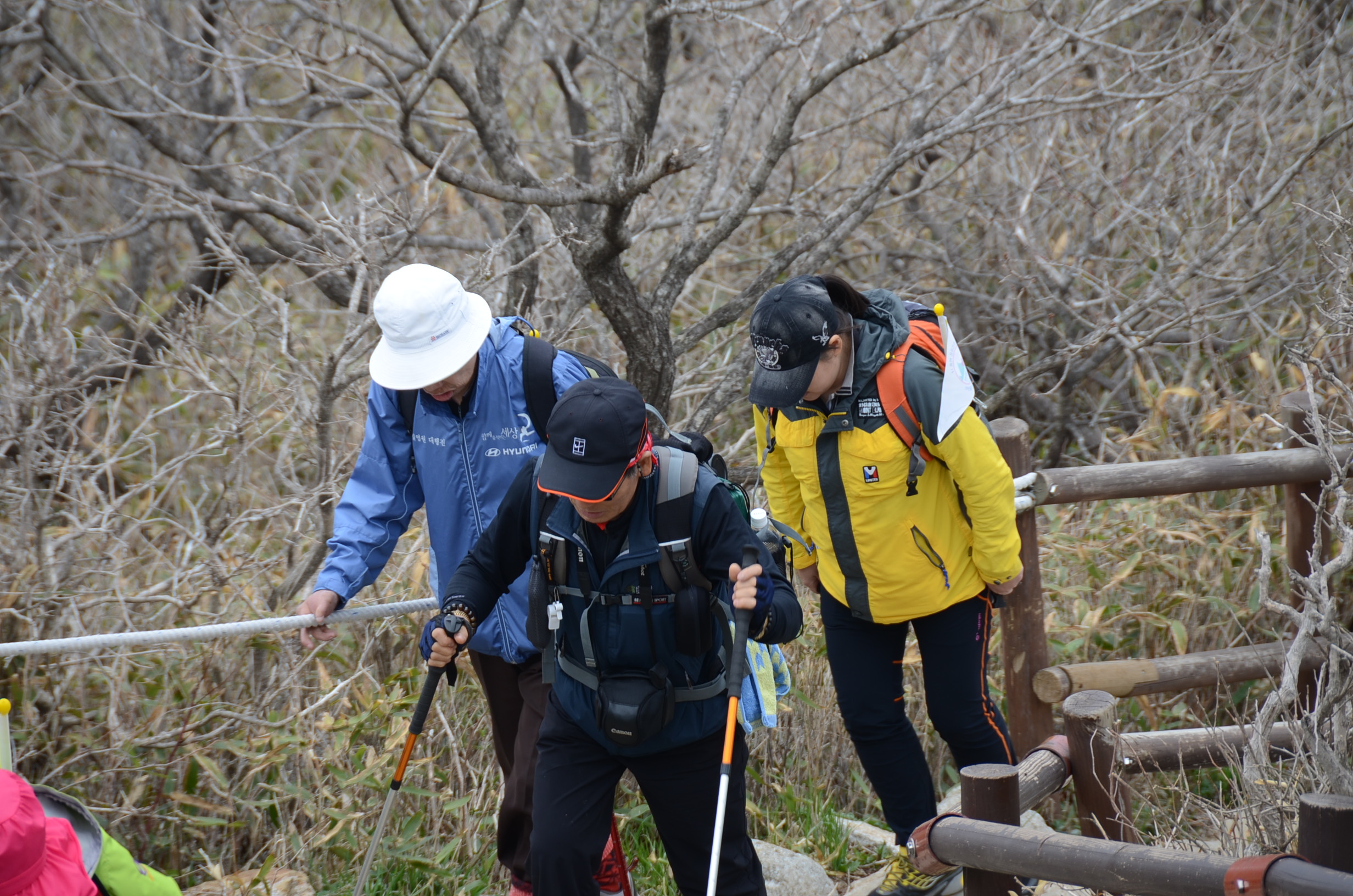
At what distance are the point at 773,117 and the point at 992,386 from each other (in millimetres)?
2427

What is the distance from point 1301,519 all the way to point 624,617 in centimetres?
298

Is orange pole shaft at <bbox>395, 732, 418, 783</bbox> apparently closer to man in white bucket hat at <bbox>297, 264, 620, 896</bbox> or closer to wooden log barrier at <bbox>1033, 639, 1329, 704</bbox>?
man in white bucket hat at <bbox>297, 264, 620, 896</bbox>

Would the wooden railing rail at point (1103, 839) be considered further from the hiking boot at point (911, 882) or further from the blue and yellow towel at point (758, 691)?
the blue and yellow towel at point (758, 691)

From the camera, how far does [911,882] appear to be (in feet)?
10.5

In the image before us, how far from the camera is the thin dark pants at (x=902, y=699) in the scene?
312 centimetres

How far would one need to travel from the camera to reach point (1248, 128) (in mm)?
7035

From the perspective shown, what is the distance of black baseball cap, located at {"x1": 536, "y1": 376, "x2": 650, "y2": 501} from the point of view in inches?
93.1

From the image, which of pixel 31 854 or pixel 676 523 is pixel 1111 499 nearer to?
pixel 676 523

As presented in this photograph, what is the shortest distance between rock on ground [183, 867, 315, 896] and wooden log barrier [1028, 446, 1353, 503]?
274 centimetres

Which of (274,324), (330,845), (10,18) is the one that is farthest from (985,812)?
(10,18)

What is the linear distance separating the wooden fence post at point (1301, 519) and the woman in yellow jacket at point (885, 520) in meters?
1.68

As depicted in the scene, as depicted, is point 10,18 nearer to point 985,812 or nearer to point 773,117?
point 773,117

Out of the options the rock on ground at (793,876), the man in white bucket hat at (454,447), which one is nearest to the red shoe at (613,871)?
the man in white bucket hat at (454,447)

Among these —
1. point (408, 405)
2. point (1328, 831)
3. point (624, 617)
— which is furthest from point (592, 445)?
point (1328, 831)
